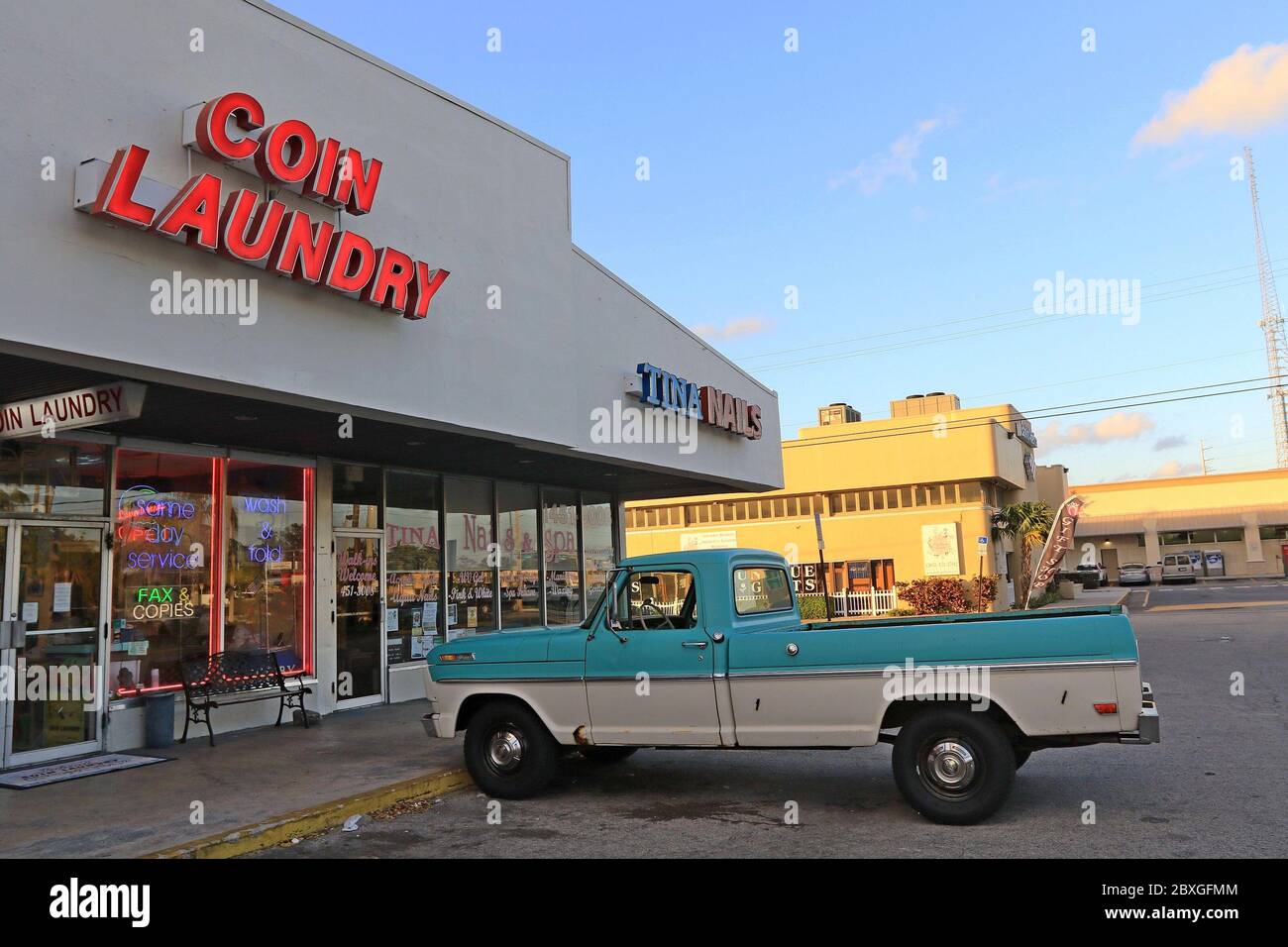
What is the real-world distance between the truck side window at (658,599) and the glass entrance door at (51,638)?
243 inches

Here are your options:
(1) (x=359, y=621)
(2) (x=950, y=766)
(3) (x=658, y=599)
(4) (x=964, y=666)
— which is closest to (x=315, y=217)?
(3) (x=658, y=599)

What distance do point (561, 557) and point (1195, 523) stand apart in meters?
61.5

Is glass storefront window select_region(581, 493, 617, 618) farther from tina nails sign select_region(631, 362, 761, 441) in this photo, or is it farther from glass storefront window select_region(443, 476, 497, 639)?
tina nails sign select_region(631, 362, 761, 441)

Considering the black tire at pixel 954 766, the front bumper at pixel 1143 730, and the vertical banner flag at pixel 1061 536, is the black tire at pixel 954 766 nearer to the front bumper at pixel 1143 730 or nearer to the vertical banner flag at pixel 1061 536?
the front bumper at pixel 1143 730

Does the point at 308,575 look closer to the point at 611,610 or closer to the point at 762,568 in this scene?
the point at 611,610

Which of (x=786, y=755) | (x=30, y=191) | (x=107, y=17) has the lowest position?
(x=786, y=755)

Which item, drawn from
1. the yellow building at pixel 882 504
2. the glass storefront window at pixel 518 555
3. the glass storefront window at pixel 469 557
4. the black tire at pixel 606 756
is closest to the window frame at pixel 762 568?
the black tire at pixel 606 756

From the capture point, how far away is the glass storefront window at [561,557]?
17.1 meters

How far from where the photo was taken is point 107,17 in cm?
729

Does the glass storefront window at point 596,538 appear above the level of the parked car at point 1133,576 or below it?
above

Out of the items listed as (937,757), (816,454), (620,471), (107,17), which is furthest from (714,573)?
(816,454)
